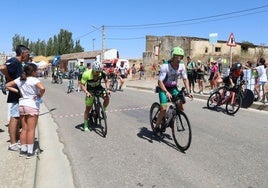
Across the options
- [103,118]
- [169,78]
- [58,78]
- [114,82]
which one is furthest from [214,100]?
[58,78]

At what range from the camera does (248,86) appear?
16328 millimetres

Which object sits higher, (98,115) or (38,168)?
(98,115)

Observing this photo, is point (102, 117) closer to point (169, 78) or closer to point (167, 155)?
point (169, 78)

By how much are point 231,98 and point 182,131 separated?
220 inches

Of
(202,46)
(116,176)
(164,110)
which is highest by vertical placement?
(202,46)

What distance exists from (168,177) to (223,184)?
811mm

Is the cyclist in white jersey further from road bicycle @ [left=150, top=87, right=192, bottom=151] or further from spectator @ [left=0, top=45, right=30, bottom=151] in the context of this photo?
spectator @ [left=0, top=45, right=30, bottom=151]

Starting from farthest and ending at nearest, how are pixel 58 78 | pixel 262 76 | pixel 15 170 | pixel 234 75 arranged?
pixel 58 78 < pixel 262 76 < pixel 234 75 < pixel 15 170

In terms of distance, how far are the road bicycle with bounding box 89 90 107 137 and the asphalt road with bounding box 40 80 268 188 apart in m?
0.26

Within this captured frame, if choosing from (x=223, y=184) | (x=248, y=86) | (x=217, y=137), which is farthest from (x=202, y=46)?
(x=223, y=184)

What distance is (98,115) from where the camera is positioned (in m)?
9.24

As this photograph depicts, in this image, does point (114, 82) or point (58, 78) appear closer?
point (114, 82)

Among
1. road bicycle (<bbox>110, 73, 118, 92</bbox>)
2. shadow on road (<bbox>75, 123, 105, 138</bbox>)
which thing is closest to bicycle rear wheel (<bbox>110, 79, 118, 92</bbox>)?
road bicycle (<bbox>110, 73, 118, 92</bbox>)

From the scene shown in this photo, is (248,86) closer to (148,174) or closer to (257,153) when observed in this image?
(257,153)
